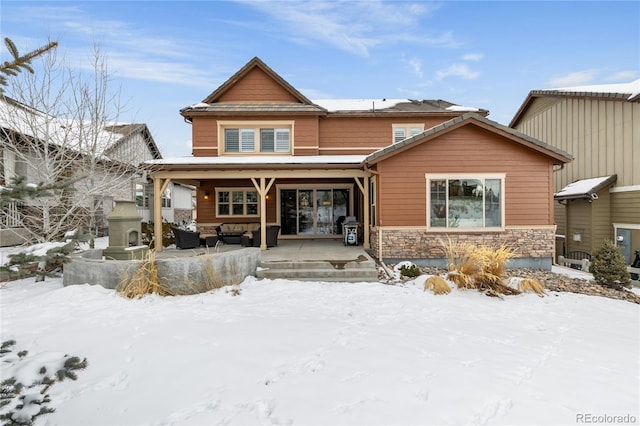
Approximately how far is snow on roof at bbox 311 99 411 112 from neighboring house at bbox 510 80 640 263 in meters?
7.04

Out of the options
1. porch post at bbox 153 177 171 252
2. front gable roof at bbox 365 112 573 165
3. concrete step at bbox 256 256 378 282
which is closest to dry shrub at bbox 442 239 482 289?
concrete step at bbox 256 256 378 282

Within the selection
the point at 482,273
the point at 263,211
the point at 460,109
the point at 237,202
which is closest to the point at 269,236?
the point at 263,211

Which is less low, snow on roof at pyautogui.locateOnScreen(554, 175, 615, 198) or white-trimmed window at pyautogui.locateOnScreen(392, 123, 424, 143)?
white-trimmed window at pyautogui.locateOnScreen(392, 123, 424, 143)

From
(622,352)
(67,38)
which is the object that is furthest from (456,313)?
(67,38)

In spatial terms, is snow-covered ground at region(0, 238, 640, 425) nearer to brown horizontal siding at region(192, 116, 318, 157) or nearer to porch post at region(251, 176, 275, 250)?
porch post at region(251, 176, 275, 250)

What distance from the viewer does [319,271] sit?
7164mm

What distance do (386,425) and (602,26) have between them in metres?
19.8

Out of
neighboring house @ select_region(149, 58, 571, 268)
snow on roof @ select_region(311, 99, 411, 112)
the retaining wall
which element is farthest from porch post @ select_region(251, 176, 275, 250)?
snow on roof @ select_region(311, 99, 411, 112)

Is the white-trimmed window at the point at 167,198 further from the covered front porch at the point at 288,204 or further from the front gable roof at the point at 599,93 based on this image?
the front gable roof at the point at 599,93

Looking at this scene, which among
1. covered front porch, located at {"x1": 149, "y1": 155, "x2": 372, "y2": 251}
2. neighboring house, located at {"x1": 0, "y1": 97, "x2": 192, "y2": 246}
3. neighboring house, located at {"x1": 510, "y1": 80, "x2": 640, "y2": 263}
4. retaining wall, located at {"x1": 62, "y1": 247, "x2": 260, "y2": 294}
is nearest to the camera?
retaining wall, located at {"x1": 62, "y1": 247, "x2": 260, "y2": 294}

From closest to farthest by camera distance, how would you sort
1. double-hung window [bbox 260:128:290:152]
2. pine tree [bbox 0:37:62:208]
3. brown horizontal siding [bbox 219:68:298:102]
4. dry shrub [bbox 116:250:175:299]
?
pine tree [bbox 0:37:62:208] → dry shrub [bbox 116:250:175:299] → double-hung window [bbox 260:128:290:152] → brown horizontal siding [bbox 219:68:298:102]

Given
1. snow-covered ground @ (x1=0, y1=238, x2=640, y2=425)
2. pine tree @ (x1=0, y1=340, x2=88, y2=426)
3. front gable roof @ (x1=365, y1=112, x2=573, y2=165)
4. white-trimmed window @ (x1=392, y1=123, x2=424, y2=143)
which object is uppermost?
white-trimmed window @ (x1=392, y1=123, x2=424, y2=143)

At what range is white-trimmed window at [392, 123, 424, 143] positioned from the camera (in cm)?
1295

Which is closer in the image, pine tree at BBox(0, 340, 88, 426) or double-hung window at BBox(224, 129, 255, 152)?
pine tree at BBox(0, 340, 88, 426)
